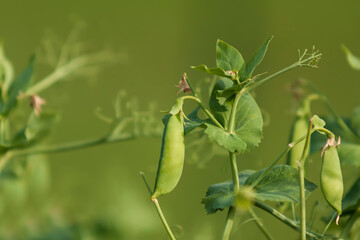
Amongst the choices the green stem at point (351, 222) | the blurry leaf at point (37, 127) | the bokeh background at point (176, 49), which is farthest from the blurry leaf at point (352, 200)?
the bokeh background at point (176, 49)

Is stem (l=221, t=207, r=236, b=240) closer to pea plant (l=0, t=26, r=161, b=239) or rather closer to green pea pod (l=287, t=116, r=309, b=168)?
green pea pod (l=287, t=116, r=309, b=168)

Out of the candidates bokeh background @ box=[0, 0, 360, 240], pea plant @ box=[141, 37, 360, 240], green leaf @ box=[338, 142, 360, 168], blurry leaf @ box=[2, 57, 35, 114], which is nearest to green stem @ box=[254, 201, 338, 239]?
pea plant @ box=[141, 37, 360, 240]

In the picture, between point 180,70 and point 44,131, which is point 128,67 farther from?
point 44,131

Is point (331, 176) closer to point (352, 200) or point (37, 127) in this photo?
point (352, 200)

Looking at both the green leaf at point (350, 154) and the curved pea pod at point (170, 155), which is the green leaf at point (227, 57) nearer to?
the curved pea pod at point (170, 155)

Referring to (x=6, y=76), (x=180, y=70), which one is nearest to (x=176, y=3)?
(x=180, y=70)
